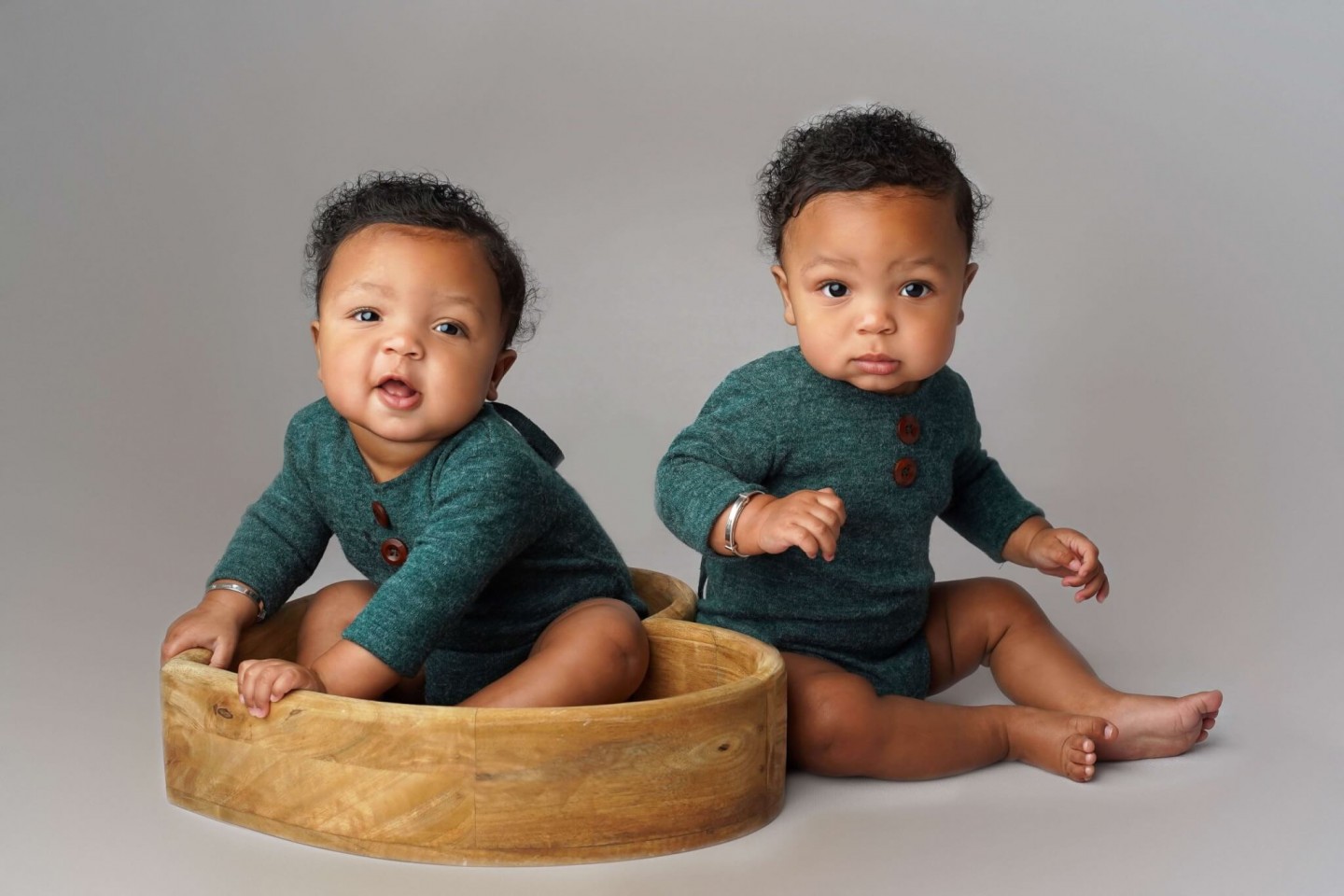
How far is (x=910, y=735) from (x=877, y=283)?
57 cm

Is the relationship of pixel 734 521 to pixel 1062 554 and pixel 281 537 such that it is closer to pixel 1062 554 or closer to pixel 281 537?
pixel 1062 554

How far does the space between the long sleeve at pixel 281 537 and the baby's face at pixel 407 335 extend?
0.19m

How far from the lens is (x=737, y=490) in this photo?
228 centimetres

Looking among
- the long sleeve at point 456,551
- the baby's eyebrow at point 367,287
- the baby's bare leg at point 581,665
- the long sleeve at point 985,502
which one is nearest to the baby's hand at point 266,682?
the long sleeve at point 456,551

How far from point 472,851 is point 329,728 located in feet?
0.66

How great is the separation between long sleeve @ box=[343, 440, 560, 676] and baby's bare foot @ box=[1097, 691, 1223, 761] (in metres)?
0.78

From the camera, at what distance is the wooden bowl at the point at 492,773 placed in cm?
196

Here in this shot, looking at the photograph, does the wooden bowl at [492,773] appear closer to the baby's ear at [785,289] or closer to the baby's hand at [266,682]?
the baby's hand at [266,682]

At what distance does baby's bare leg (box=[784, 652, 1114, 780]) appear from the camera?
226 centimetres

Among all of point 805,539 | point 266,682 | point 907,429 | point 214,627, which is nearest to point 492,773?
point 266,682

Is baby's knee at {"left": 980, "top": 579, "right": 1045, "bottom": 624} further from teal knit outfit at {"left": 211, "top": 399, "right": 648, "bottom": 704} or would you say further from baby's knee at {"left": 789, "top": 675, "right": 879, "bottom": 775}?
teal knit outfit at {"left": 211, "top": 399, "right": 648, "bottom": 704}

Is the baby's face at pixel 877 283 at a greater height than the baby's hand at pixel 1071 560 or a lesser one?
greater

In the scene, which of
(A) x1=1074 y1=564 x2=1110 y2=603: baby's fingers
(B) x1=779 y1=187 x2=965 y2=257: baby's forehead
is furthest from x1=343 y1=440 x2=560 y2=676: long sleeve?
(A) x1=1074 y1=564 x2=1110 y2=603: baby's fingers

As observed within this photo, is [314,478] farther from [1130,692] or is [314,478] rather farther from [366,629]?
[1130,692]
